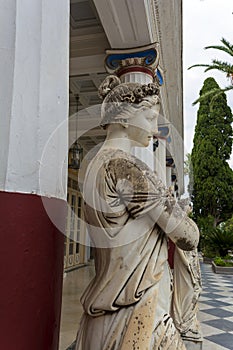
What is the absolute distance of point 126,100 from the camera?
4.37 ft

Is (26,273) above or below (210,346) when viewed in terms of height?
above

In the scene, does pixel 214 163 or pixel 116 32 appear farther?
pixel 214 163

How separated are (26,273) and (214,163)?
18764 mm

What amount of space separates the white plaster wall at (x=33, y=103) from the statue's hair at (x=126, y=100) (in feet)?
1.09

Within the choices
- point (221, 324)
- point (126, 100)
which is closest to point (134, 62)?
point (126, 100)

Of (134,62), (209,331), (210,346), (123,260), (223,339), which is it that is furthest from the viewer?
(134,62)

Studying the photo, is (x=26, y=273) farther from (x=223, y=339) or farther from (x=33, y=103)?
(x=223, y=339)

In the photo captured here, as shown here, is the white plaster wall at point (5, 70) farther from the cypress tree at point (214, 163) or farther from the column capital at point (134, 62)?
the cypress tree at point (214, 163)

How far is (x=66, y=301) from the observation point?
5.16m

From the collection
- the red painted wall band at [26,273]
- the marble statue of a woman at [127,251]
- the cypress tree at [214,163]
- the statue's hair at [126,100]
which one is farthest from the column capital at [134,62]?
the cypress tree at [214,163]

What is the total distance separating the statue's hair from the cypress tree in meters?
17.5

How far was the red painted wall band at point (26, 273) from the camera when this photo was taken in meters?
0.80

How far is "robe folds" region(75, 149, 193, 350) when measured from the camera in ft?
3.72

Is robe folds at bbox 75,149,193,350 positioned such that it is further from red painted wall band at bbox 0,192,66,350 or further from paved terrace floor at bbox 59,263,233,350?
paved terrace floor at bbox 59,263,233,350
